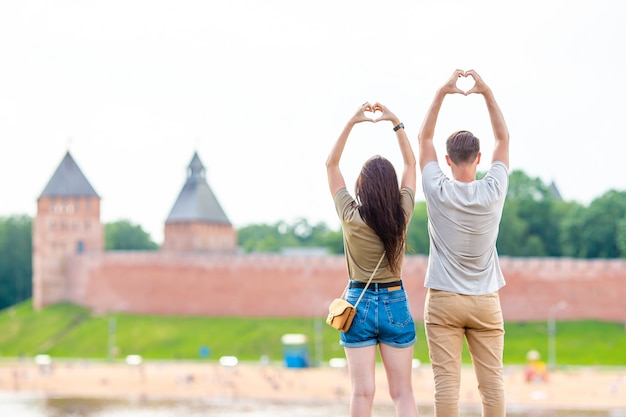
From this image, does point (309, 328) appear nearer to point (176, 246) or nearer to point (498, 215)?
point (176, 246)

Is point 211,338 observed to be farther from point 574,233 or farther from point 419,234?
point 574,233

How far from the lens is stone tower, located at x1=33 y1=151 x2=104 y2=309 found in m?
43.2

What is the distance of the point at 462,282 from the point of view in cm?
392

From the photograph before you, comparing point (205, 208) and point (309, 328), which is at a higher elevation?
point (205, 208)

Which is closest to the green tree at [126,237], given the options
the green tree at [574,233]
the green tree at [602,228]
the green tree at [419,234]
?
the green tree at [419,234]

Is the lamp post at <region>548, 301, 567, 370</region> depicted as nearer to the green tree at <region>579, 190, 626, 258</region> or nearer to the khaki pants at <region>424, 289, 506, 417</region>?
the green tree at <region>579, 190, 626, 258</region>

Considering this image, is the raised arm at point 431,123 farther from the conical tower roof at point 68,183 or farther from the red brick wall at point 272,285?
the conical tower roof at point 68,183

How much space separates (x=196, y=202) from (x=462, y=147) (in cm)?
4124

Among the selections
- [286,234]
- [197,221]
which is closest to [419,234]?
[197,221]

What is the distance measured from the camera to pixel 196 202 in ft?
147

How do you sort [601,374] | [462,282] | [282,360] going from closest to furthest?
[462,282]
[601,374]
[282,360]

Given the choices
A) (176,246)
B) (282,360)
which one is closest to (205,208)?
(176,246)

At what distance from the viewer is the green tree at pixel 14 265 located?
5069 cm

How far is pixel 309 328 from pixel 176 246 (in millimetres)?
9598
